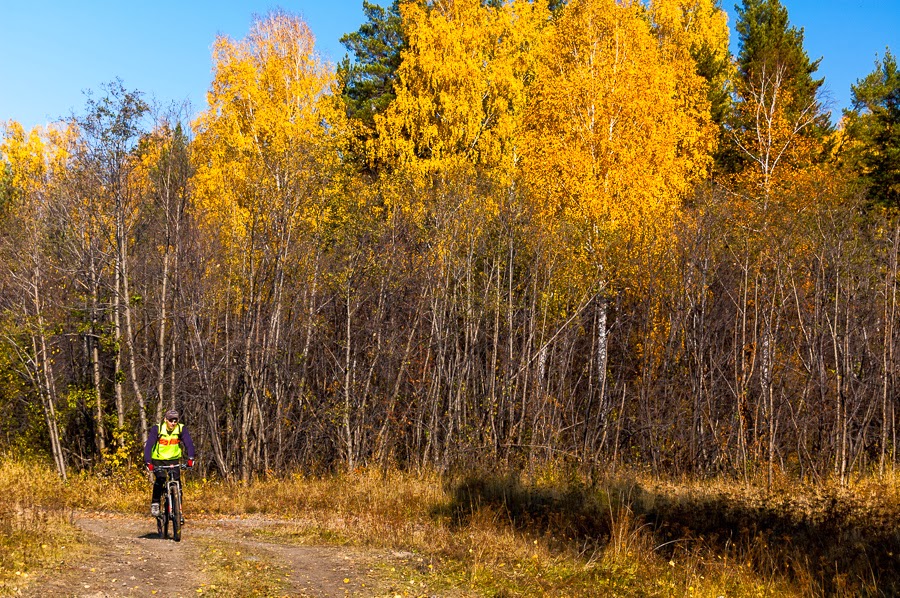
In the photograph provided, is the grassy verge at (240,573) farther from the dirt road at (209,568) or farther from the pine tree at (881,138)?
the pine tree at (881,138)

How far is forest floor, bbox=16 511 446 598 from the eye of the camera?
29.5ft

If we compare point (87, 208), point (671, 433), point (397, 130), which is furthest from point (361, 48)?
point (671, 433)

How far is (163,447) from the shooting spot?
12180 mm

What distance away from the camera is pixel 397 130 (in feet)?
84.3

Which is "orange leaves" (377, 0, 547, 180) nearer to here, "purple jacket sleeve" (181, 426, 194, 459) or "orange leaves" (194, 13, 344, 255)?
"orange leaves" (194, 13, 344, 255)

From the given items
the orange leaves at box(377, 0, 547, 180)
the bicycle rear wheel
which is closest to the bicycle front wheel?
the bicycle rear wheel

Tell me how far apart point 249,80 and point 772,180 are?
16.4 m

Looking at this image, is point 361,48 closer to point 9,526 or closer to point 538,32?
point 538,32

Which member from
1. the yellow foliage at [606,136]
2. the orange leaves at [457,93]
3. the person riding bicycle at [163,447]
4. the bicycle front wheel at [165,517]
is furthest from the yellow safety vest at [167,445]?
the orange leaves at [457,93]

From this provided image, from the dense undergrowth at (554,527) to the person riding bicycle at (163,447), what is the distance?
3.98ft

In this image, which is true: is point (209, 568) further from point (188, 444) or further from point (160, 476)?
point (160, 476)

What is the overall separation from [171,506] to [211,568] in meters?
2.18

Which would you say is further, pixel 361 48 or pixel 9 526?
pixel 361 48

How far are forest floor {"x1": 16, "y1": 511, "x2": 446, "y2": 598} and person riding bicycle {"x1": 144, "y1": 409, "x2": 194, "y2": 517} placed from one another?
2.33 feet
